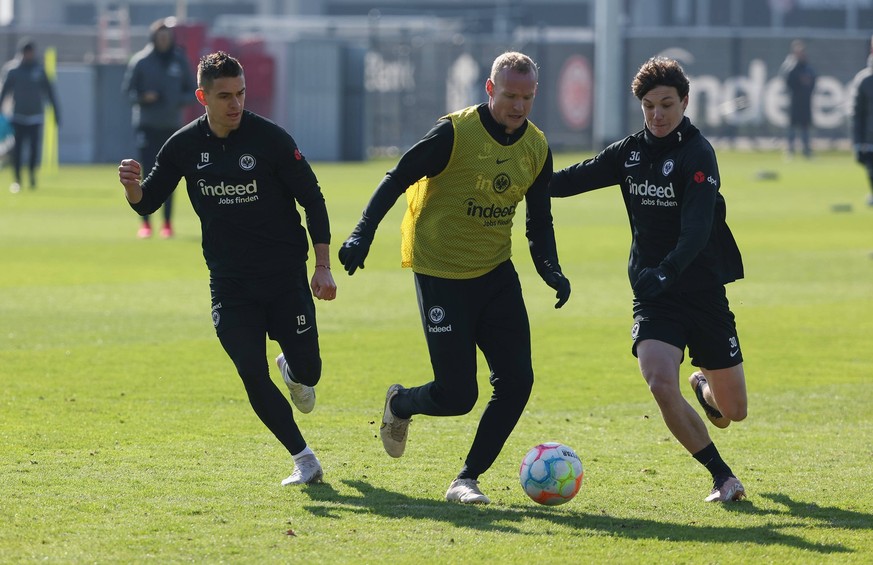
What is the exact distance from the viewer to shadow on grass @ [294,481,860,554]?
6109 mm

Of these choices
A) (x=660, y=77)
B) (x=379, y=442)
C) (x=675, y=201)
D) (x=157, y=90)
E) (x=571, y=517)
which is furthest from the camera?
(x=157, y=90)

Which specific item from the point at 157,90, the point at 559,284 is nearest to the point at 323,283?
the point at 559,284

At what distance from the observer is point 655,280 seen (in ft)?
21.3

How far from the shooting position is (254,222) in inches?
280

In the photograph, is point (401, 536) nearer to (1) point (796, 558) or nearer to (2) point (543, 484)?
(2) point (543, 484)

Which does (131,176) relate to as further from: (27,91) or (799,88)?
(799,88)

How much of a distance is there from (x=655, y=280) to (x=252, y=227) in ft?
6.31

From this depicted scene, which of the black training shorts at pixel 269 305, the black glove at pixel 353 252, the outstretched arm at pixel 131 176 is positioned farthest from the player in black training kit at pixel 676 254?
the outstretched arm at pixel 131 176

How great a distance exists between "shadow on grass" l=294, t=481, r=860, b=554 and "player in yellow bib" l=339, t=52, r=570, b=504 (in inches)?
8.4

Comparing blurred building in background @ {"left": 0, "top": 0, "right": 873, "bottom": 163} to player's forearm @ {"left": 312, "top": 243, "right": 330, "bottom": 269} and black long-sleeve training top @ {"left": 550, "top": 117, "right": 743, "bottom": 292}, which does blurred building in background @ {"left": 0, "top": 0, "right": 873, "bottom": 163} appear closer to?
player's forearm @ {"left": 312, "top": 243, "right": 330, "bottom": 269}

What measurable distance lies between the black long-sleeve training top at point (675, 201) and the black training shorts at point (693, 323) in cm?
7

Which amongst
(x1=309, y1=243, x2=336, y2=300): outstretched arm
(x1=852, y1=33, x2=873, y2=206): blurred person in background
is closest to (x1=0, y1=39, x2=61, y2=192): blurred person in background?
(x1=852, y1=33, x2=873, y2=206): blurred person in background

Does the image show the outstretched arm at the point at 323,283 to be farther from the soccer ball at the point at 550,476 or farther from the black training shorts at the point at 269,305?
the soccer ball at the point at 550,476

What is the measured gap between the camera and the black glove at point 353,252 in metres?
6.46
